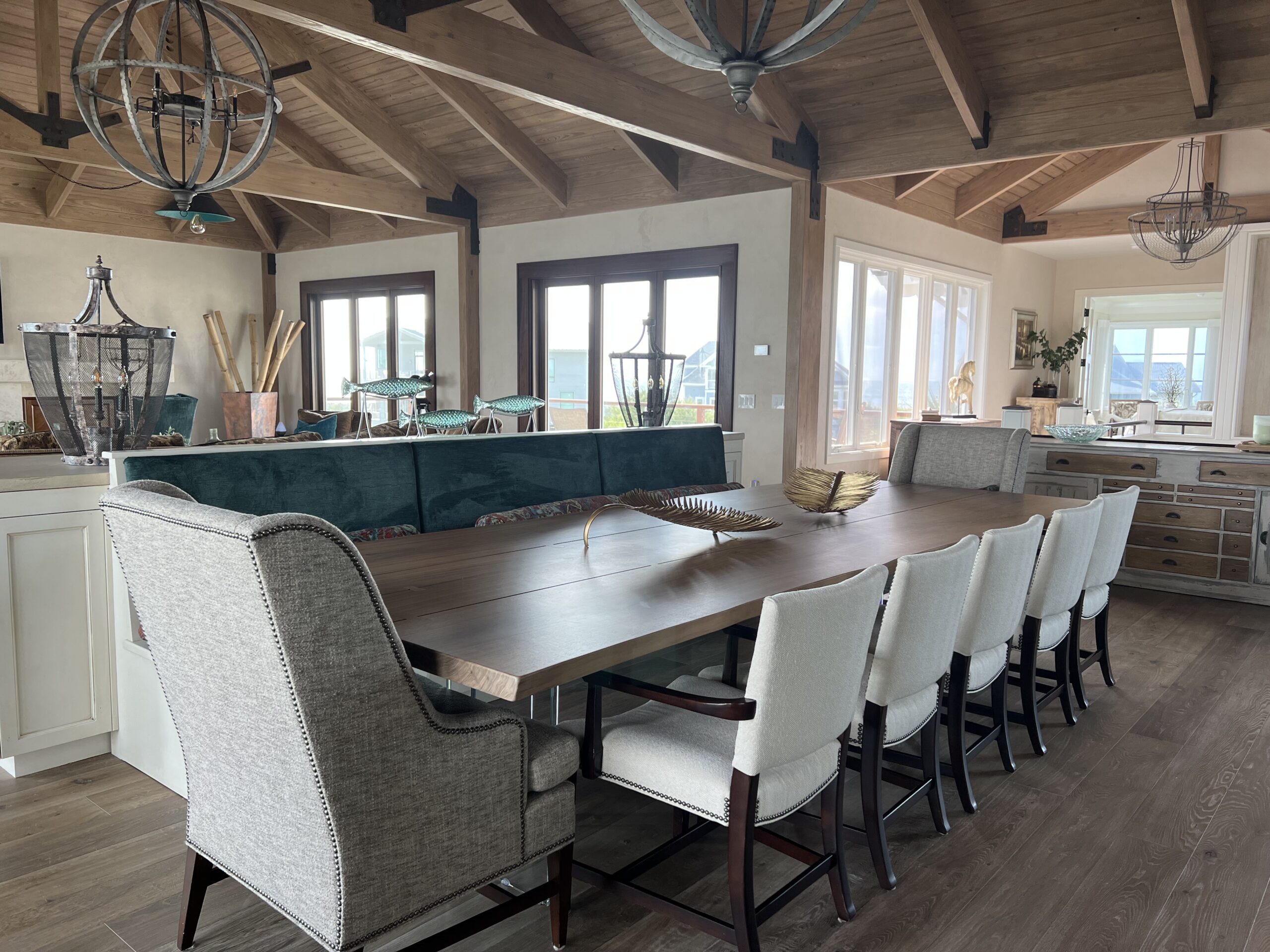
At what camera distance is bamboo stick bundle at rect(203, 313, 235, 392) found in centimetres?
1032

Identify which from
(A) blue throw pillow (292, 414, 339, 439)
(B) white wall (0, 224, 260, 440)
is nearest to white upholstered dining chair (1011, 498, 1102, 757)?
(A) blue throw pillow (292, 414, 339, 439)

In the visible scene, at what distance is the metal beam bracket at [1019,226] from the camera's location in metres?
9.17

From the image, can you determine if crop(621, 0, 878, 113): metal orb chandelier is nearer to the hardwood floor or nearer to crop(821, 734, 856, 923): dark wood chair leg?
crop(821, 734, 856, 923): dark wood chair leg

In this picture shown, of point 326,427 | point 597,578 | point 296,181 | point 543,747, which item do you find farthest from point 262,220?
point 543,747

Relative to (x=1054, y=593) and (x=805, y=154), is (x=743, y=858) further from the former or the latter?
(x=805, y=154)

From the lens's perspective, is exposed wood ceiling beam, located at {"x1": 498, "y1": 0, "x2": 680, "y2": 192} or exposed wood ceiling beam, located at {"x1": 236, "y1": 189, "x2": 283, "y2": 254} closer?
exposed wood ceiling beam, located at {"x1": 498, "y1": 0, "x2": 680, "y2": 192}

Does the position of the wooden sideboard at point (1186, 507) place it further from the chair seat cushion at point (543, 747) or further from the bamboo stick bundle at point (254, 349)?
the bamboo stick bundle at point (254, 349)

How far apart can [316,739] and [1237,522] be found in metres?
5.35

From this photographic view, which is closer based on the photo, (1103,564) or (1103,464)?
(1103,564)

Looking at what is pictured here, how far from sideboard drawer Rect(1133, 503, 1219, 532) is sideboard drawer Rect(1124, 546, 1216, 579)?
6.9 inches

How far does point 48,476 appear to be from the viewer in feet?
8.52

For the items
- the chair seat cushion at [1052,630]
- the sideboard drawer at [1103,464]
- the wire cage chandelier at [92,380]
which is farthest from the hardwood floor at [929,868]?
the sideboard drawer at [1103,464]

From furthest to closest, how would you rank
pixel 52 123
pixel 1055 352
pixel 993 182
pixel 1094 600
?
pixel 1055 352 → pixel 993 182 → pixel 52 123 → pixel 1094 600

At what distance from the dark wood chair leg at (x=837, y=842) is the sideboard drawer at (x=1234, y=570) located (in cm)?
424
